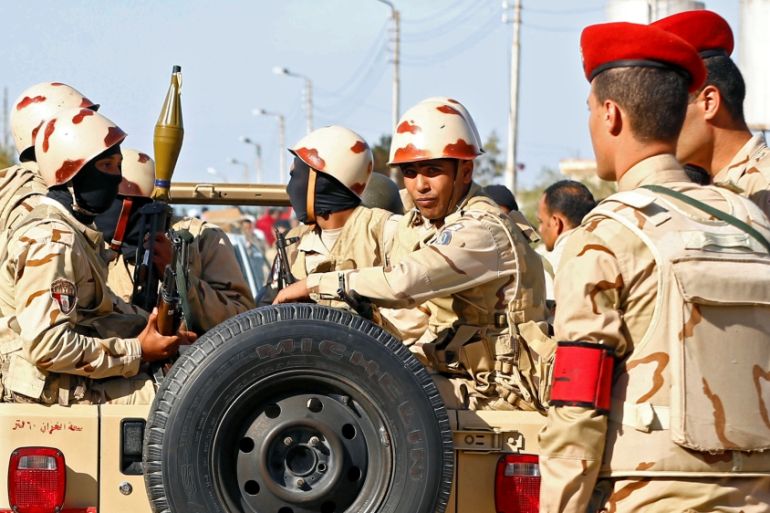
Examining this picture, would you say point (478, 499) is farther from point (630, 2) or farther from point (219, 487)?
point (630, 2)

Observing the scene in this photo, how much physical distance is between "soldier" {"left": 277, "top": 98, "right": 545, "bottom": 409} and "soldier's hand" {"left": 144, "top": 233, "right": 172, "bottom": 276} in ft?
3.27

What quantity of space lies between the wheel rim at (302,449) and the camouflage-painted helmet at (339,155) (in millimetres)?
1959

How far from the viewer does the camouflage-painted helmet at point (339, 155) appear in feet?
19.6

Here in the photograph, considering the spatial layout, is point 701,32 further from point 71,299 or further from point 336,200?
point 71,299

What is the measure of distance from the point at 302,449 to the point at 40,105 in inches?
127

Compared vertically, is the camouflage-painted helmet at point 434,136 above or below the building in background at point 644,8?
below

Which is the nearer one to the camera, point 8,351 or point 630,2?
→ point 8,351

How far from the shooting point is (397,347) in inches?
165

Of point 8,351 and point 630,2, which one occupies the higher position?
point 630,2

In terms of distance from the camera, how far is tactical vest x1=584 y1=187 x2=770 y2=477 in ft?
9.72

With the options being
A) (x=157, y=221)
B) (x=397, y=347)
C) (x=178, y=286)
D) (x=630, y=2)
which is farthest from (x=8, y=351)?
(x=630, y=2)

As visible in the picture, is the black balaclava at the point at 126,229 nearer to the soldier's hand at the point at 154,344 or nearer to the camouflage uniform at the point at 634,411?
the soldier's hand at the point at 154,344

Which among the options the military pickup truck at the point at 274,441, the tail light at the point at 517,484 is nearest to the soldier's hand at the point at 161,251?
the military pickup truck at the point at 274,441

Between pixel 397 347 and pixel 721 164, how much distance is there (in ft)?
4.50
